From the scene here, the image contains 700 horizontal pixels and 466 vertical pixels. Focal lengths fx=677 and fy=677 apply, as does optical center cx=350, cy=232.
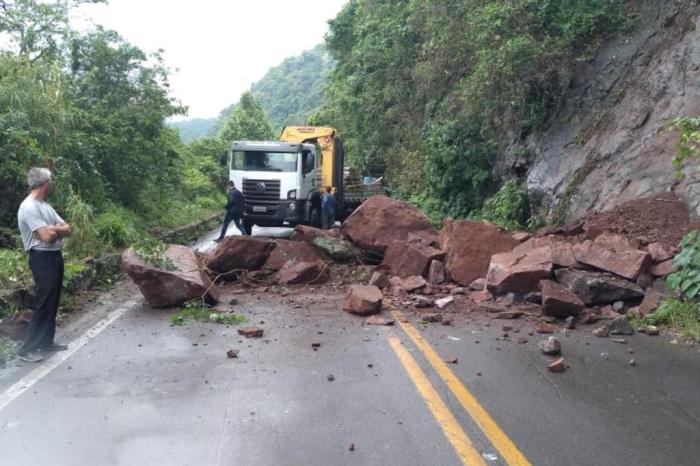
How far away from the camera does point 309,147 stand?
20.8 meters

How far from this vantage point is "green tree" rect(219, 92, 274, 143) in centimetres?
5516

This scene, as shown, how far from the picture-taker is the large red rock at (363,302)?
28.5 ft

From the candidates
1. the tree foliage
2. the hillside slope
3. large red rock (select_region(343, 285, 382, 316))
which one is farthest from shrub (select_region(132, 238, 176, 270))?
the hillside slope

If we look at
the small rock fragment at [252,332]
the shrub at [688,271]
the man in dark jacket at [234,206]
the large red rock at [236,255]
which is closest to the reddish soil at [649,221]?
the shrub at [688,271]

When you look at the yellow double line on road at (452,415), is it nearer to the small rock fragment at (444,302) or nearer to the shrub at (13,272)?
the small rock fragment at (444,302)

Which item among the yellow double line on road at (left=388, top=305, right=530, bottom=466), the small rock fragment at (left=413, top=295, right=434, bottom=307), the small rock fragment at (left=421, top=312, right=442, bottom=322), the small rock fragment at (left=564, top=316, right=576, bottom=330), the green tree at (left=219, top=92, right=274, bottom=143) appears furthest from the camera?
the green tree at (left=219, top=92, right=274, bottom=143)

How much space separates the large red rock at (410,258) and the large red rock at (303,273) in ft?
3.66

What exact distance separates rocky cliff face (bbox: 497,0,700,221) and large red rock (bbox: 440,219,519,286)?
2.88 meters

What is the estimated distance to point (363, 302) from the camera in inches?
342

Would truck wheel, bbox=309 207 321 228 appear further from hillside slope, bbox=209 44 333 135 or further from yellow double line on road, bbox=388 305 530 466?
hillside slope, bbox=209 44 333 135

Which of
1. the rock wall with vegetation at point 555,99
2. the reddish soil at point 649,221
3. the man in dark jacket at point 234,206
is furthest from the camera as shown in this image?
the man in dark jacket at point 234,206

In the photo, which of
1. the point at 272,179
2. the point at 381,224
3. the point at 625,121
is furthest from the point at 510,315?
the point at 272,179

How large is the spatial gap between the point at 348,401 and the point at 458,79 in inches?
652

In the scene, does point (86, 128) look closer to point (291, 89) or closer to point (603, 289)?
point (603, 289)
